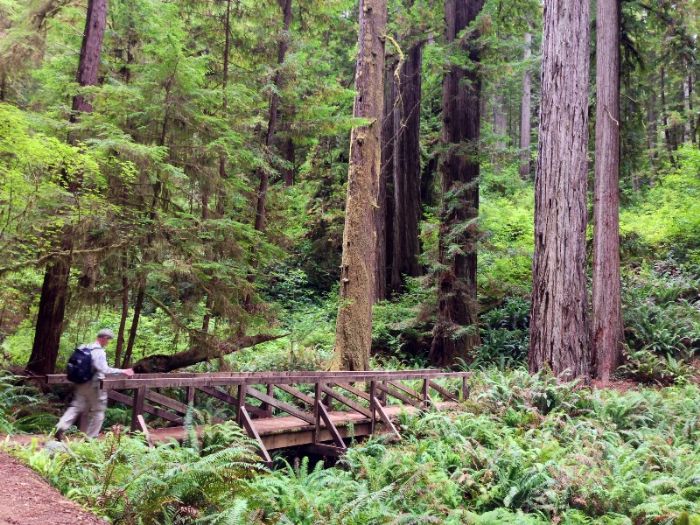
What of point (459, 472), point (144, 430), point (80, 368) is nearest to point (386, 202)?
point (459, 472)

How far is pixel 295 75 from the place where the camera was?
12195 mm

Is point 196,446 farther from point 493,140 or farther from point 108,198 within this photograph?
point 493,140

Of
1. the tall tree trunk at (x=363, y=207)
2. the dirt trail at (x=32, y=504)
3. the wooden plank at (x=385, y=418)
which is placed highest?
the tall tree trunk at (x=363, y=207)

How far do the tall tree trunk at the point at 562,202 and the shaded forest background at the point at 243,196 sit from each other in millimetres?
3241

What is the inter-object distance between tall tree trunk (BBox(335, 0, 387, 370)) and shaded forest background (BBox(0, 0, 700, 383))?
0.85 m

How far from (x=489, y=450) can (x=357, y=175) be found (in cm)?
634

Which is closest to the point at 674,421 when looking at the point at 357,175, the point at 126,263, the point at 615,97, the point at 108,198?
the point at 357,175

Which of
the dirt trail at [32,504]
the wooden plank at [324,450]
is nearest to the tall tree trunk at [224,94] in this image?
the wooden plank at [324,450]

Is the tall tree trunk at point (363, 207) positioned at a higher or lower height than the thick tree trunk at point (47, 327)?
higher

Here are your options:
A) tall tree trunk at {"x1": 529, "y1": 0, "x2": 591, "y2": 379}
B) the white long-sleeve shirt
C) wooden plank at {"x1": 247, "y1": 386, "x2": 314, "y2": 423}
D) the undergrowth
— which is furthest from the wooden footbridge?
tall tree trunk at {"x1": 529, "y1": 0, "x2": 591, "y2": 379}

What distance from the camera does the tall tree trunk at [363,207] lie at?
11.3 m

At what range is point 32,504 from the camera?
3.95m

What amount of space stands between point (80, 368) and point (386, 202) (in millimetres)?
15880

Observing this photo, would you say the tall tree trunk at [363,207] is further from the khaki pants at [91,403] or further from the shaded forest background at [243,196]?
the khaki pants at [91,403]
